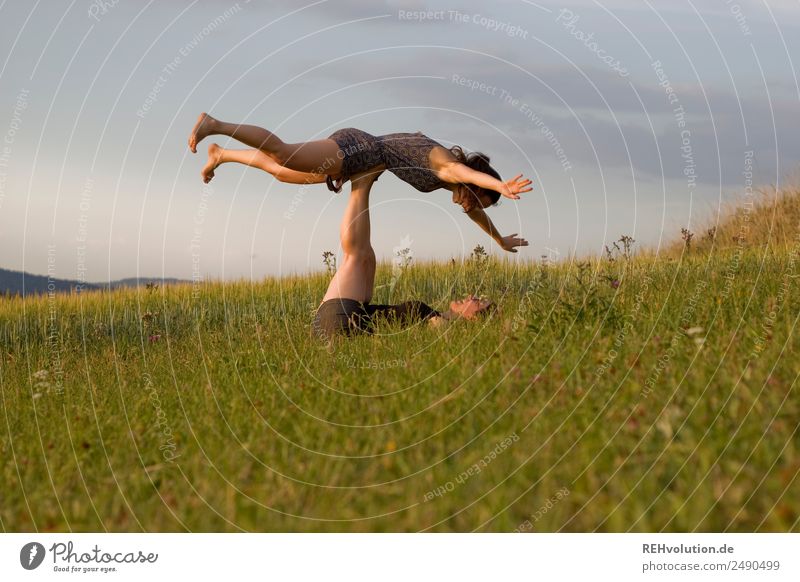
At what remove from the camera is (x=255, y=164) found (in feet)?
30.6

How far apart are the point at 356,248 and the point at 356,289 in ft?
1.44

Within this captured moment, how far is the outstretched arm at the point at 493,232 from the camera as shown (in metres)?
9.34

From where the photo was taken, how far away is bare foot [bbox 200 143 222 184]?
9.38 metres

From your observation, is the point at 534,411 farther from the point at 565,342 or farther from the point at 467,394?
the point at 565,342

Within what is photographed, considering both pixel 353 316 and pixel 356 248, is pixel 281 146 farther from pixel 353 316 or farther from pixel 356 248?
pixel 353 316

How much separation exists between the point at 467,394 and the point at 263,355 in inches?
120

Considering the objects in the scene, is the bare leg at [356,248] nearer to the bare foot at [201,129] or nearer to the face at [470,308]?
the face at [470,308]

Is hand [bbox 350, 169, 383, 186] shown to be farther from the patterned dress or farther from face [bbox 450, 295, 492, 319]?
face [bbox 450, 295, 492, 319]

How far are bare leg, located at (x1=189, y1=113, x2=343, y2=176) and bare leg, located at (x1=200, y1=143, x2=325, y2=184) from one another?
0.25 metres

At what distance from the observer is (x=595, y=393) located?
5.61 metres

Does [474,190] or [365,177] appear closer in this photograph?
[474,190]
